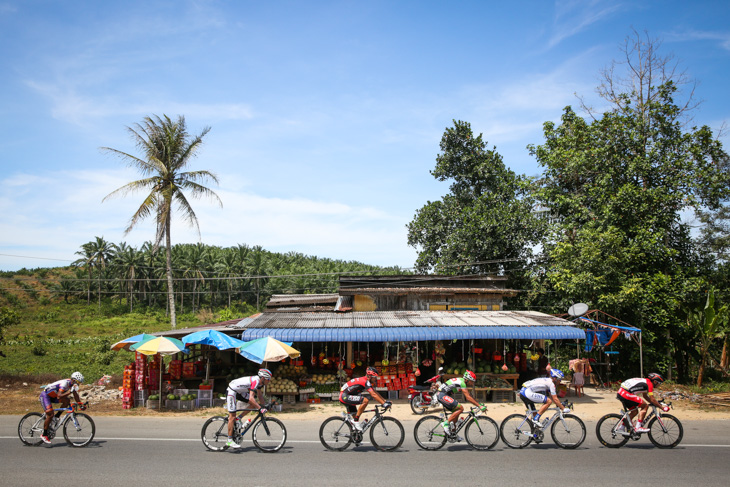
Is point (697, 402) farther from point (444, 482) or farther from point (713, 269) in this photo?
point (444, 482)

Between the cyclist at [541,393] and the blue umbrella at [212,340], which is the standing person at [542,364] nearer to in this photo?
the cyclist at [541,393]

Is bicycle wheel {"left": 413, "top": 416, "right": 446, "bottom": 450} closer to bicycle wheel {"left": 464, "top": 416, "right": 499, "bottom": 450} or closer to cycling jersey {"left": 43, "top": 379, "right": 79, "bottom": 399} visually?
bicycle wheel {"left": 464, "top": 416, "right": 499, "bottom": 450}

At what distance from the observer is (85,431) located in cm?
1013

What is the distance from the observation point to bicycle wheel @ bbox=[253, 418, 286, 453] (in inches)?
386

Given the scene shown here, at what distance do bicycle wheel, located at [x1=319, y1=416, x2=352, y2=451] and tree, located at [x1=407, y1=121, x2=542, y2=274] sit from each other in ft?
66.0

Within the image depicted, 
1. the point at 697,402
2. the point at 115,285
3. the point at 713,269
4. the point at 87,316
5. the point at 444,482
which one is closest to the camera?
the point at 444,482

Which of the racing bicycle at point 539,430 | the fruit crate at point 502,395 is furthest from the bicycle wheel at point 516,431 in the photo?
the fruit crate at point 502,395

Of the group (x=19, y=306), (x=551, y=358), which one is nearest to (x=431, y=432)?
(x=551, y=358)

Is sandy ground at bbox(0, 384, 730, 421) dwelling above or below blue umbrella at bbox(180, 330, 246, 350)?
below

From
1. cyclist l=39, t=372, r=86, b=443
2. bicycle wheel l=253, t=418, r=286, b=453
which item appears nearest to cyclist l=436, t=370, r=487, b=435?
bicycle wheel l=253, t=418, r=286, b=453

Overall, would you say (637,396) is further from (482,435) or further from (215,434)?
(215,434)

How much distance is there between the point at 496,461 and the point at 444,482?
1741 mm

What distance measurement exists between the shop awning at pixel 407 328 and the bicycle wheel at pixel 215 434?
21.9 feet

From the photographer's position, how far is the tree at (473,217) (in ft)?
93.2
